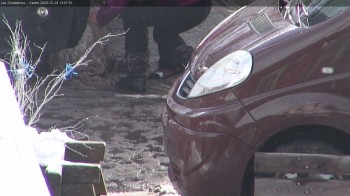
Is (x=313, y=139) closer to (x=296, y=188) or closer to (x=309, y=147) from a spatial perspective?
(x=309, y=147)

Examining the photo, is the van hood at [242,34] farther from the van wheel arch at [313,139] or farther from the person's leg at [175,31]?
the person's leg at [175,31]

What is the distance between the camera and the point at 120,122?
21.1ft

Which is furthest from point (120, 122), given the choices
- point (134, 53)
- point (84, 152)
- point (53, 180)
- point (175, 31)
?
point (53, 180)

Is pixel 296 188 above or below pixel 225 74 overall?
below

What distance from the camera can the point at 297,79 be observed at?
158 inches

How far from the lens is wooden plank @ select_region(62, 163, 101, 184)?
3.74 m

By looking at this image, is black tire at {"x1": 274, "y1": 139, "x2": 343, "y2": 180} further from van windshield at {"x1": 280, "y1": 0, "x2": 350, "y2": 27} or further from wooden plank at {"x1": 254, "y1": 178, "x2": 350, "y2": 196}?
van windshield at {"x1": 280, "y1": 0, "x2": 350, "y2": 27}

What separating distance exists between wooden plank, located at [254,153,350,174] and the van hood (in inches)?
25.6

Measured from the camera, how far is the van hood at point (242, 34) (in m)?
4.31

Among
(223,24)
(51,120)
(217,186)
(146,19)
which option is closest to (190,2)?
(146,19)

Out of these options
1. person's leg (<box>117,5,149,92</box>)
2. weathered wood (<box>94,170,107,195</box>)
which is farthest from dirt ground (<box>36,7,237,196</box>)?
weathered wood (<box>94,170,107,195</box>)

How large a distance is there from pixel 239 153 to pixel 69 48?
12.9ft

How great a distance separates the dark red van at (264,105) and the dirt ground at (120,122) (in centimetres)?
96

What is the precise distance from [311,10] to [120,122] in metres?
2.42
